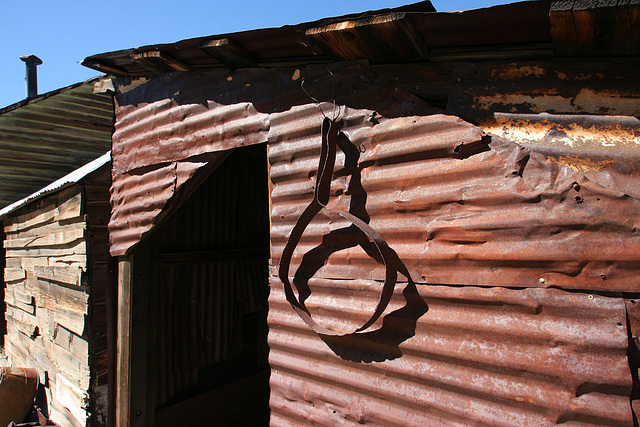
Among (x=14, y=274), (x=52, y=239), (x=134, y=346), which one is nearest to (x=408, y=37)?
(x=134, y=346)

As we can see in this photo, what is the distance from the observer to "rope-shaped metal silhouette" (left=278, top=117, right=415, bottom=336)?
2.12 m

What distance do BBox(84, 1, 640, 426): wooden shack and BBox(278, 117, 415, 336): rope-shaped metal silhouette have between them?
0.4 inches

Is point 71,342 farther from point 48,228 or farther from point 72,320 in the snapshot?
point 48,228

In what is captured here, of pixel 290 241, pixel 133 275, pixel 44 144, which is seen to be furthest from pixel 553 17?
pixel 44 144

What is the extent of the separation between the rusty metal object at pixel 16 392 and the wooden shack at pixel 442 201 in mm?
4897

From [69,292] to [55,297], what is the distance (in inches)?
22.4

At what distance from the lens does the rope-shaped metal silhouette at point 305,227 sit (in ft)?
6.94

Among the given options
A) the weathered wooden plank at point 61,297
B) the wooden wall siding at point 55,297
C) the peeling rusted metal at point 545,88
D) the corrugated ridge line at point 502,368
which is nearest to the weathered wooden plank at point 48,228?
the wooden wall siding at point 55,297

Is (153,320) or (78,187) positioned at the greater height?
(78,187)

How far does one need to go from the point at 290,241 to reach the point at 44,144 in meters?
8.84

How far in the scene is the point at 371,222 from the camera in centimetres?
230

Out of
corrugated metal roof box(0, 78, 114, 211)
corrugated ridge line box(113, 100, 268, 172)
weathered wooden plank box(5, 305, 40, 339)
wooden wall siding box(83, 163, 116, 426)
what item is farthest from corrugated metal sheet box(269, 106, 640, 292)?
corrugated metal roof box(0, 78, 114, 211)

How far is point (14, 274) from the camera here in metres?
6.87

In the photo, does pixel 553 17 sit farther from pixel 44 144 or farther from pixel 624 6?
pixel 44 144
